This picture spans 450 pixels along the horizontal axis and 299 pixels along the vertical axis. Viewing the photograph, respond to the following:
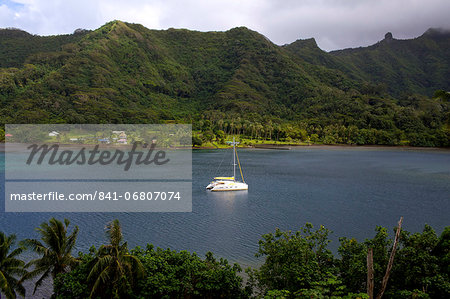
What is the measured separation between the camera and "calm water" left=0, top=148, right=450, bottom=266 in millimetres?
25844

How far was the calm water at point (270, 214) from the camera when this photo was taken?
84.8ft

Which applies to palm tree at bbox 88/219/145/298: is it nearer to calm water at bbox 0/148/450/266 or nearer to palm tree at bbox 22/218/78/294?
palm tree at bbox 22/218/78/294

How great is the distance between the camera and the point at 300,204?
124 feet

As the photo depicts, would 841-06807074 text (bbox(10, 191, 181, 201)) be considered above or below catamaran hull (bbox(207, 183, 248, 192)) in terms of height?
below

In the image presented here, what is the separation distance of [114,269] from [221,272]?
465 cm

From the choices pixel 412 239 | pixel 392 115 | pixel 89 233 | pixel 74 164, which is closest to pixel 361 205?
pixel 412 239

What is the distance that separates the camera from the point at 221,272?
14.5 metres

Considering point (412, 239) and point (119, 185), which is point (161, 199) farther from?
point (412, 239)

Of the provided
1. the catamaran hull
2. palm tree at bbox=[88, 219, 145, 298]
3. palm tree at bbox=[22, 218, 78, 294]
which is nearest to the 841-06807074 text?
the catamaran hull

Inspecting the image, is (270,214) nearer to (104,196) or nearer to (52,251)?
(104,196)

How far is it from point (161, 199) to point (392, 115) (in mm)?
136460

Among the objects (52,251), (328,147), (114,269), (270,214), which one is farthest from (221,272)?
(328,147)

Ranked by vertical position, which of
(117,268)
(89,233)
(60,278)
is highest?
(117,268)

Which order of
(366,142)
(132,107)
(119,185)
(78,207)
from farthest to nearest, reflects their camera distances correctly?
(132,107), (366,142), (119,185), (78,207)
